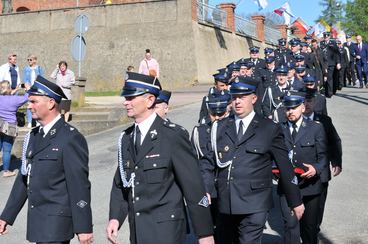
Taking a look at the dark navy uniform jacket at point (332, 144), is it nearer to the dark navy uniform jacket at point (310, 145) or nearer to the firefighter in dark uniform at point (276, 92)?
the dark navy uniform jacket at point (310, 145)

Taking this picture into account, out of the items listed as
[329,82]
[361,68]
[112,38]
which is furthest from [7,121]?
[112,38]

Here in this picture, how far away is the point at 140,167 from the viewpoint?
4.43m

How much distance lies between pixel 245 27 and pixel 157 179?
107 feet

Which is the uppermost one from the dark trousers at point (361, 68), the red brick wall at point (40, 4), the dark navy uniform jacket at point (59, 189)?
the red brick wall at point (40, 4)

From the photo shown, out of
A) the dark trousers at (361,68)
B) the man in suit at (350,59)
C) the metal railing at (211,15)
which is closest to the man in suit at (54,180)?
the man in suit at (350,59)

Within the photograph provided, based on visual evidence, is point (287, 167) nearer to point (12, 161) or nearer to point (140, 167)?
point (140, 167)

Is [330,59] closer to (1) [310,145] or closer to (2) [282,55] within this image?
(2) [282,55]

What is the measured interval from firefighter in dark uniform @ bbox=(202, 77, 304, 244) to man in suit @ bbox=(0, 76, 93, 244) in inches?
55.9

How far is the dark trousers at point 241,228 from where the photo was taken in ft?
17.7

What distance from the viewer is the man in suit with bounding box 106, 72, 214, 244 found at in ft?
14.2

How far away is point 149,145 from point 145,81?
0.49 meters

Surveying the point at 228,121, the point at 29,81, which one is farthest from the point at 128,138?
the point at 29,81

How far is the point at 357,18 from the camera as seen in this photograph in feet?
229

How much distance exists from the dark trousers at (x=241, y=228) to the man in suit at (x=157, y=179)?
115 cm
